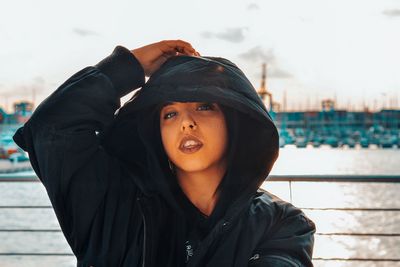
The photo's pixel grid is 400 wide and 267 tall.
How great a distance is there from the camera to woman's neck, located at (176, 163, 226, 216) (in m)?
1.59

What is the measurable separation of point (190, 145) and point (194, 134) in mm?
30

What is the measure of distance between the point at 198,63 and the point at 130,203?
0.38 metres

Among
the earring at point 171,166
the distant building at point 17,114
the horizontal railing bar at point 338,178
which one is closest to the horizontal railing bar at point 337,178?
the horizontal railing bar at point 338,178

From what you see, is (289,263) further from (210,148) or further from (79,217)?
(79,217)

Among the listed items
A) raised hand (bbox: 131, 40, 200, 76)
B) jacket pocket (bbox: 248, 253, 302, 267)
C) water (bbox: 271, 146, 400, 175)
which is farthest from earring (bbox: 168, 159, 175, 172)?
water (bbox: 271, 146, 400, 175)

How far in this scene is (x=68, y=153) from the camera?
61.1 inches

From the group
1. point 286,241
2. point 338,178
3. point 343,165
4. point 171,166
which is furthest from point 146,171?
point 343,165

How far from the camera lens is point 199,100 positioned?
1438mm

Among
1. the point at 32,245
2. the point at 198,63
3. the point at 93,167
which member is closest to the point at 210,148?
the point at 198,63

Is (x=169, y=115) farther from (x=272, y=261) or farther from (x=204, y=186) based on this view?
(x=272, y=261)

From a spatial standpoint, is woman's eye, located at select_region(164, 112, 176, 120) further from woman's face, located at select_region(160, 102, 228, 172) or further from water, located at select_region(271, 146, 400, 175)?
water, located at select_region(271, 146, 400, 175)

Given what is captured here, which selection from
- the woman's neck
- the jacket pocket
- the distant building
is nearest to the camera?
the jacket pocket

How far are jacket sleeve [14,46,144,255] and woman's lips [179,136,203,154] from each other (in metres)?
0.21

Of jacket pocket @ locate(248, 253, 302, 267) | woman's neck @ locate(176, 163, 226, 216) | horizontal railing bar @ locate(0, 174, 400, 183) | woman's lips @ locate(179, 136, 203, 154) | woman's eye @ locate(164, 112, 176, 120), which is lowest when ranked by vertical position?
horizontal railing bar @ locate(0, 174, 400, 183)
